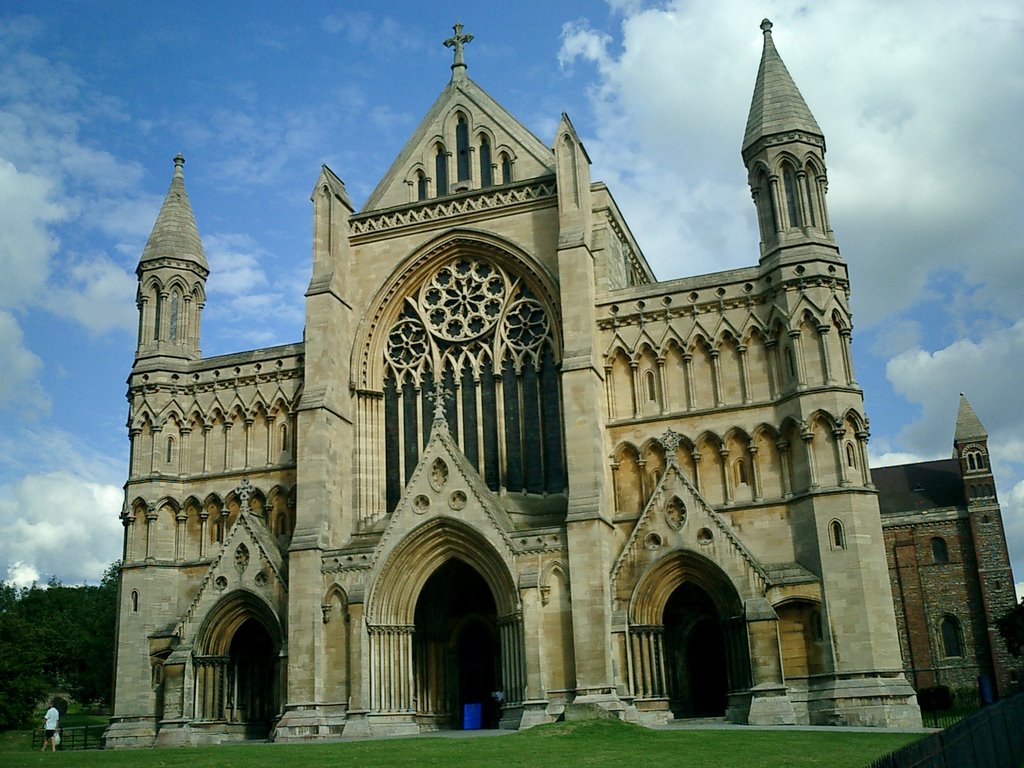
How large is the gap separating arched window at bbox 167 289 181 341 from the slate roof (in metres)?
45.8

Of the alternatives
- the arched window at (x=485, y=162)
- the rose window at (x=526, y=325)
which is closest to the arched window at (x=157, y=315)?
the arched window at (x=485, y=162)

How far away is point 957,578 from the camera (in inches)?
2522

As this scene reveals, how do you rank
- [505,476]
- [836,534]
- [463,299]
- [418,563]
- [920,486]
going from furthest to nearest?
[920,486] < [463,299] < [505,476] < [418,563] < [836,534]

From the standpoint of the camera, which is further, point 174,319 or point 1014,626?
point 1014,626

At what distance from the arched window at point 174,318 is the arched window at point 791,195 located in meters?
20.8

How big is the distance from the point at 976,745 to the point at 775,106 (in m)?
23.4

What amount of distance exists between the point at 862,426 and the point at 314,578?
16.1 m

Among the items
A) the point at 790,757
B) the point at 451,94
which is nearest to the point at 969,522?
the point at 451,94

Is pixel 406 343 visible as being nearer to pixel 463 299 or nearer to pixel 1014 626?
pixel 463 299

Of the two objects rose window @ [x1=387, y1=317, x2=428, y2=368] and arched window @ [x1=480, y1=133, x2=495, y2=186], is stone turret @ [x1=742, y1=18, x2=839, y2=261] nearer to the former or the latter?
arched window @ [x1=480, y1=133, x2=495, y2=186]

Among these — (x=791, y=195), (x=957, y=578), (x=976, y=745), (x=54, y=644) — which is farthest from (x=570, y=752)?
(x=54, y=644)

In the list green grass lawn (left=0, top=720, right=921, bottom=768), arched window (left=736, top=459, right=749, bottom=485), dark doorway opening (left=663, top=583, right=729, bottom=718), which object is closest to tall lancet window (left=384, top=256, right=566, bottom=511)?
dark doorway opening (left=663, top=583, right=729, bottom=718)

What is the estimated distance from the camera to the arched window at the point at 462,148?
38531 mm

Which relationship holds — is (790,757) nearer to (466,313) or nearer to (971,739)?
(971,739)
